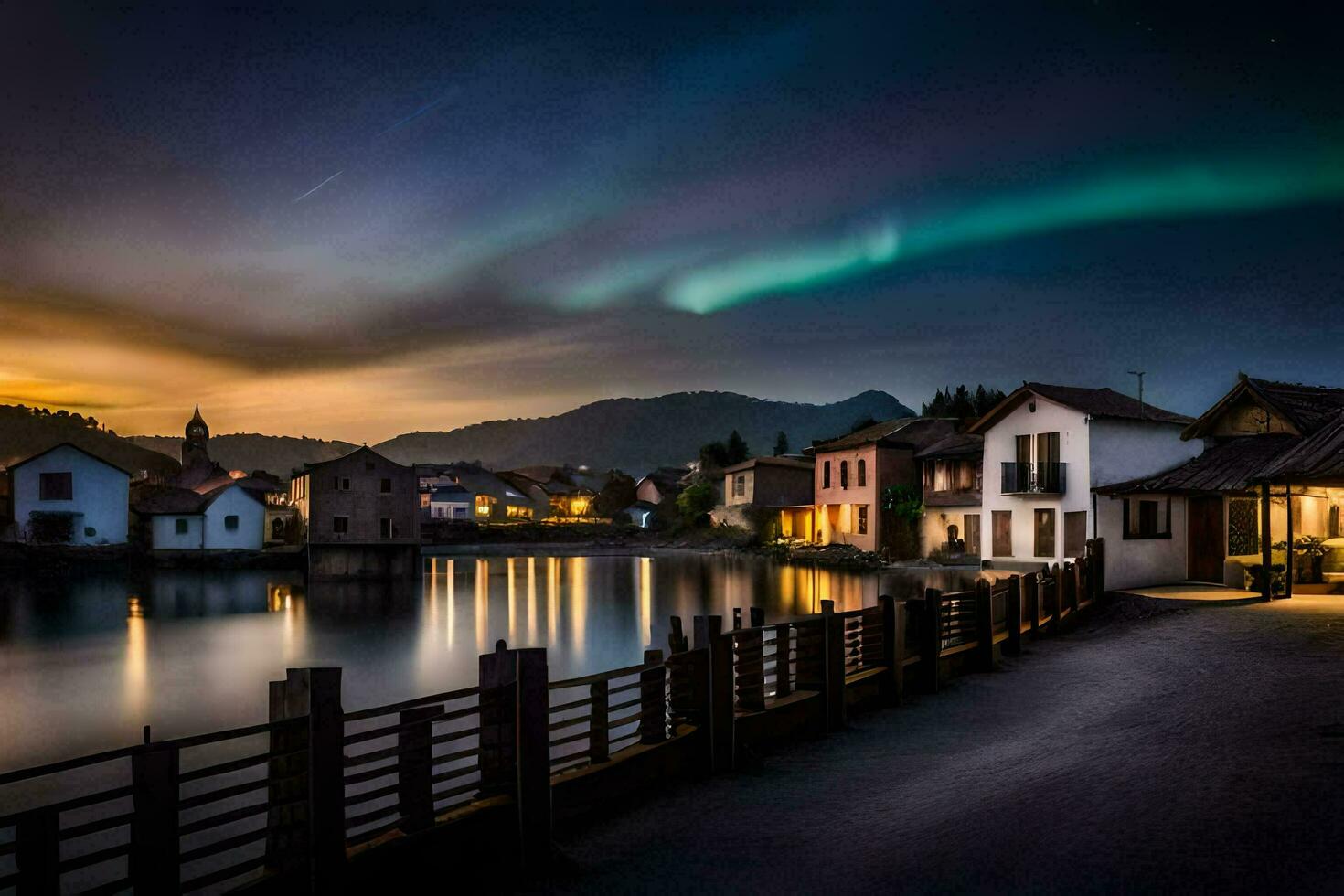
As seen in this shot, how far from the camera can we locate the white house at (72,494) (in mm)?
61031

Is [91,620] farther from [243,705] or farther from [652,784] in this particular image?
[652,784]

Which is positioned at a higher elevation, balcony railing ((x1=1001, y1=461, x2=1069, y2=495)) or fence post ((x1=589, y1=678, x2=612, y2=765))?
balcony railing ((x1=1001, y1=461, x2=1069, y2=495))

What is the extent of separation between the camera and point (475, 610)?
1727 inches

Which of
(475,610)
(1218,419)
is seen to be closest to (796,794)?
(1218,419)

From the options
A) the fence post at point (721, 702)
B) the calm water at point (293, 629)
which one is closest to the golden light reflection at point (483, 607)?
the calm water at point (293, 629)

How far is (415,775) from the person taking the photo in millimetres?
7027

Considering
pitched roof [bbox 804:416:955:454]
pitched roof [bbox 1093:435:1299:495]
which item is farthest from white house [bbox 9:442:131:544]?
pitched roof [bbox 1093:435:1299:495]

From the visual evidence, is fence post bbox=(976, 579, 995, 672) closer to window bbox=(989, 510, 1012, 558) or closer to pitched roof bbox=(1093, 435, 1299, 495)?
pitched roof bbox=(1093, 435, 1299, 495)

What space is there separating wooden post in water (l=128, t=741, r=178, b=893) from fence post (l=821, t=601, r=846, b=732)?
7.95 m

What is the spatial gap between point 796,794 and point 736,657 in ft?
6.13

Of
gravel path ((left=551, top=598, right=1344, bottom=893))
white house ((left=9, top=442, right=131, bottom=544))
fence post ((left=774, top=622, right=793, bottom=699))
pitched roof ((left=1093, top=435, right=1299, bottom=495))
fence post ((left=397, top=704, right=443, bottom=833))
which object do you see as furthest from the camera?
white house ((left=9, top=442, right=131, bottom=544))

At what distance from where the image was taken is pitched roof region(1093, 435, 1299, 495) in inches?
926

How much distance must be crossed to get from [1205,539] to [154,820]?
29540 millimetres

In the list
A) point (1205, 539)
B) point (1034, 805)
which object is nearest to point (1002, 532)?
point (1205, 539)
